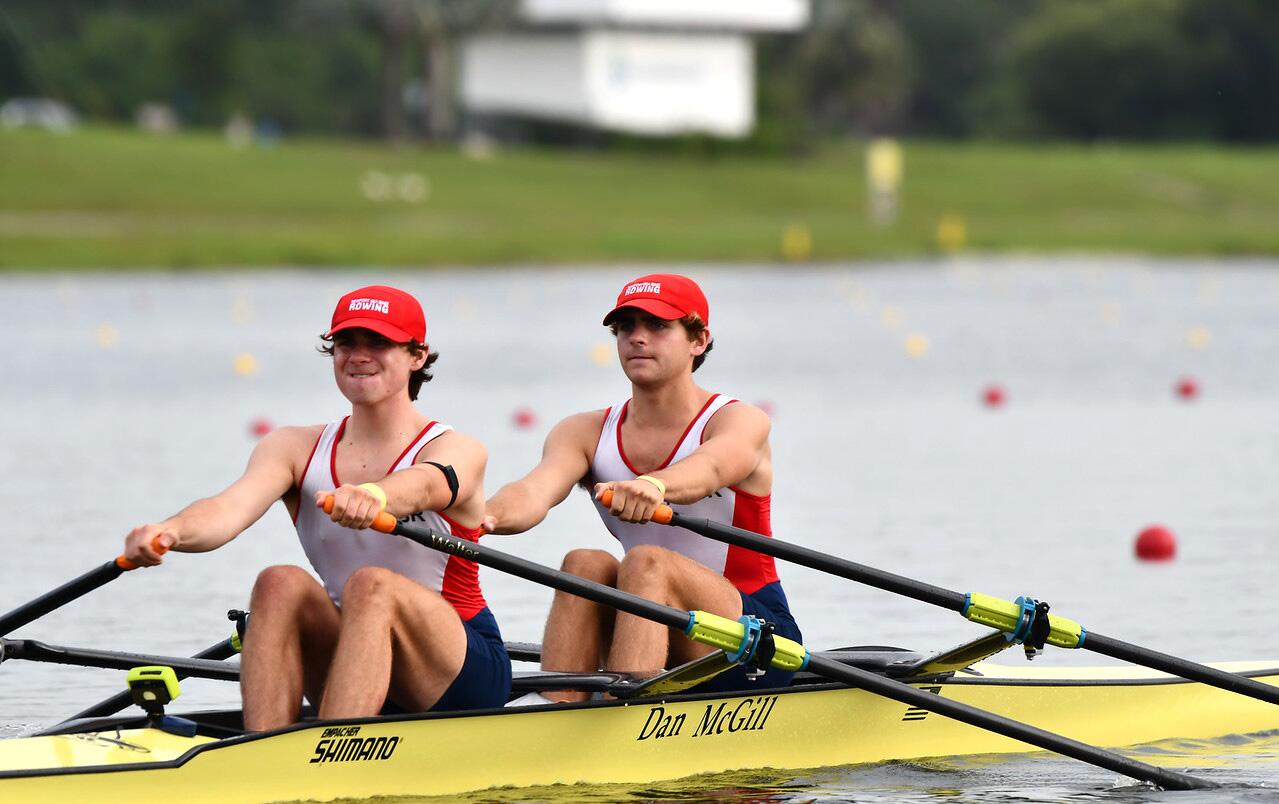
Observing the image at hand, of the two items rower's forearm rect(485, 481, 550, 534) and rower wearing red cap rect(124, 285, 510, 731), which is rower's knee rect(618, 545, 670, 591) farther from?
rower wearing red cap rect(124, 285, 510, 731)

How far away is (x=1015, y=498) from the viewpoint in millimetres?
14445

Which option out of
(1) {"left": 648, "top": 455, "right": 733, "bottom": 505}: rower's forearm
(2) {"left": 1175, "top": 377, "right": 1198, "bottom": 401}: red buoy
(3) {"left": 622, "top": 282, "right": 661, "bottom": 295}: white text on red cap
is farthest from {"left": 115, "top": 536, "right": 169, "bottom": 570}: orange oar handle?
(2) {"left": 1175, "top": 377, "right": 1198, "bottom": 401}: red buoy

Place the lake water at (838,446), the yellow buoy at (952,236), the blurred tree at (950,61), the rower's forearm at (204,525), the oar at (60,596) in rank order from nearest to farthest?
the rower's forearm at (204,525)
the oar at (60,596)
the lake water at (838,446)
the yellow buoy at (952,236)
the blurred tree at (950,61)

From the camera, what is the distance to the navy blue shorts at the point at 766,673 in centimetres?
765

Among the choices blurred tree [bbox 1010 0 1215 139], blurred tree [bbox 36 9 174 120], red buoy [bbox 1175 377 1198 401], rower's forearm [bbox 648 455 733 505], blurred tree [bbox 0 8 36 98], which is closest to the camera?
rower's forearm [bbox 648 455 733 505]

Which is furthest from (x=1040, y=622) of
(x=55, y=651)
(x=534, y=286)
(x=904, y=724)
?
(x=534, y=286)

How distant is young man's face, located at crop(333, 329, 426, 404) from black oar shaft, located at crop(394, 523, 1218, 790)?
0.51 m

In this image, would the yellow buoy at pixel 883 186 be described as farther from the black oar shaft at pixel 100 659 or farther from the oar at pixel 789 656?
the black oar shaft at pixel 100 659

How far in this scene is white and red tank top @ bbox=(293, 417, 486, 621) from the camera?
6918 mm

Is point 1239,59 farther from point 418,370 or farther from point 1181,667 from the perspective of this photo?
point 418,370

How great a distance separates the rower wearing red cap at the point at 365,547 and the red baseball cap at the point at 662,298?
81 cm

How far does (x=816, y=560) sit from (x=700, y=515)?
1.46ft

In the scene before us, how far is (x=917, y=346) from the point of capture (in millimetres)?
26281

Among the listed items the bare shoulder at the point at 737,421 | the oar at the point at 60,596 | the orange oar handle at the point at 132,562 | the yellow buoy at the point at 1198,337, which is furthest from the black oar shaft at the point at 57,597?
the yellow buoy at the point at 1198,337
